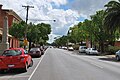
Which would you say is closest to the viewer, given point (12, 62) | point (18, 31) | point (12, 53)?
point (12, 62)

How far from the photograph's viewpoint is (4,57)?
1708 cm

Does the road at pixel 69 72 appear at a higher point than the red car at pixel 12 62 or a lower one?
lower

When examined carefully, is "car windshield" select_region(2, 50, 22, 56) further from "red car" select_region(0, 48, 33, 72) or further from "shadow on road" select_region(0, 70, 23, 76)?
"shadow on road" select_region(0, 70, 23, 76)

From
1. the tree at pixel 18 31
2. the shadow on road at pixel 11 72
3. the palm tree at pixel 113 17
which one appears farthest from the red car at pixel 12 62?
the tree at pixel 18 31

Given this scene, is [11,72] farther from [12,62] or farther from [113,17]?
[113,17]

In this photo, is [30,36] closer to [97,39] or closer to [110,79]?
[97,39]

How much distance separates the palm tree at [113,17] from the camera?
39719 mm

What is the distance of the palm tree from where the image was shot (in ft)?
130

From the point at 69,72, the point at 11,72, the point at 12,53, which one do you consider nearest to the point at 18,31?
the point at 11,72

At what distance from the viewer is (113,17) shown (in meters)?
39.8

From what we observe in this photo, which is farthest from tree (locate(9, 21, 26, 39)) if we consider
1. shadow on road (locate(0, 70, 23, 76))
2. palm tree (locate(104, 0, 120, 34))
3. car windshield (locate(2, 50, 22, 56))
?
car windshield (locate(2, 50, 22, 56))

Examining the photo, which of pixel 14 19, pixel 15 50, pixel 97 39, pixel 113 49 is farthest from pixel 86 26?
pixel 15 50

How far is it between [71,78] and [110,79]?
197 centimetres

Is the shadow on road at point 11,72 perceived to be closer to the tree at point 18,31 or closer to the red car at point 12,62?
the red car at point 12,62
